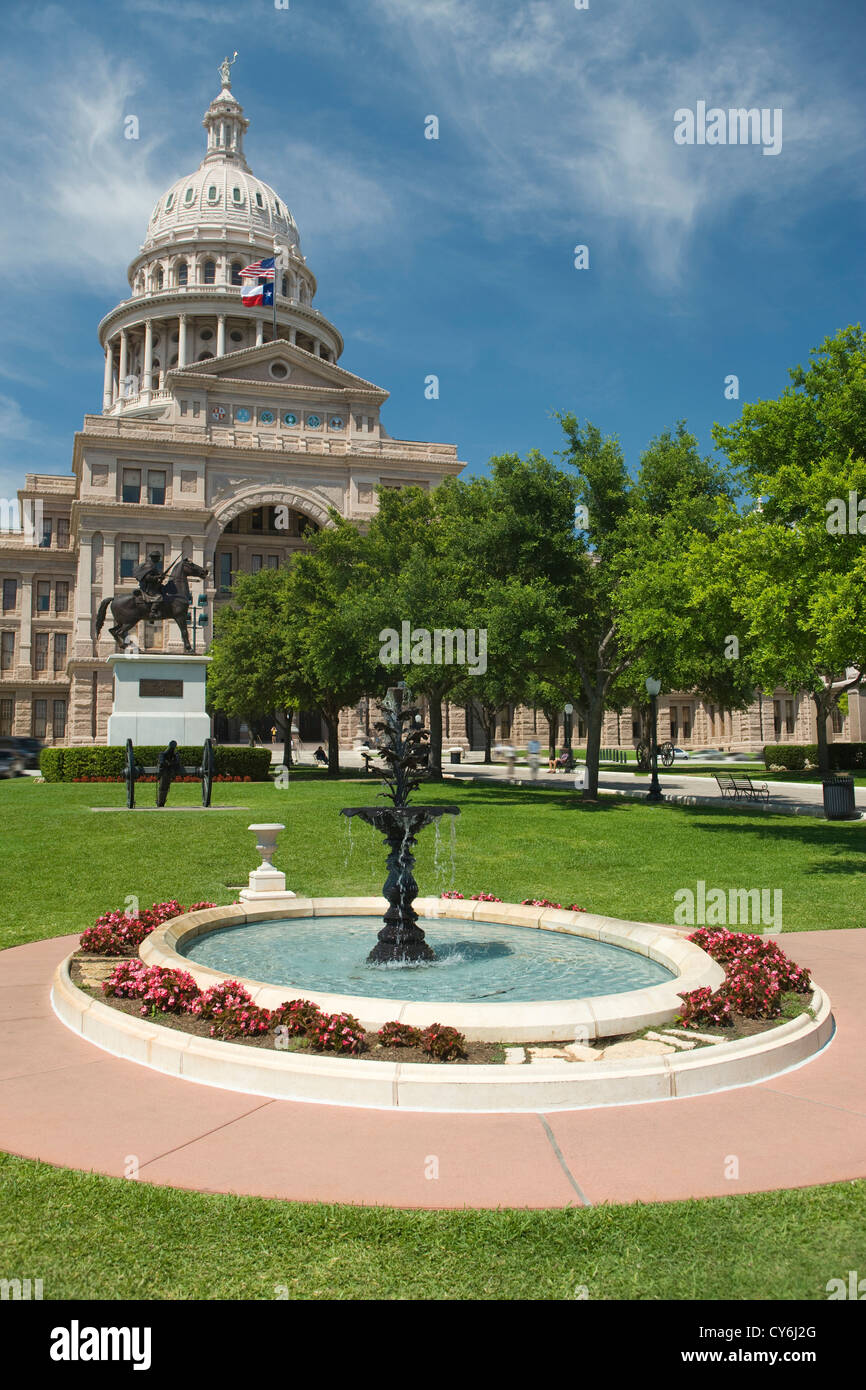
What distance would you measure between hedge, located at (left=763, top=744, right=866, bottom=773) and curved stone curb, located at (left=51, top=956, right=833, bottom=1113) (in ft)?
151

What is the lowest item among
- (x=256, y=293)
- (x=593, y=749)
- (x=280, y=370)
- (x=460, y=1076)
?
(x=460, y=1076)

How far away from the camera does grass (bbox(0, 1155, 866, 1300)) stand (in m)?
3.99

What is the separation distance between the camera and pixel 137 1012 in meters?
7.66

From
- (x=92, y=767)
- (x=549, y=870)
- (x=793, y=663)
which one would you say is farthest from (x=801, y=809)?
(x=92, y=767)

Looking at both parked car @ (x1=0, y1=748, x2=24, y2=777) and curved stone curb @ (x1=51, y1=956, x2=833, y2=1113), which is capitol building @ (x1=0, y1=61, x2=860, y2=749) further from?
curved stone curb @ (x1=51, y1=956, x2=833, y2=1113)

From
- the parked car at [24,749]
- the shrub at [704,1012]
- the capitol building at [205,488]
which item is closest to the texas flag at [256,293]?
the capitol building at [205,488]

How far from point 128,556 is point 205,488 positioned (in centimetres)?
737

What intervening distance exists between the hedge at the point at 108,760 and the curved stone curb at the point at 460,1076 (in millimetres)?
24808

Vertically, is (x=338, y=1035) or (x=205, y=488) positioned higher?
(x=205, y=488)

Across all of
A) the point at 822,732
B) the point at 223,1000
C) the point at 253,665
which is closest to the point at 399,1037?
the point at 223,1000

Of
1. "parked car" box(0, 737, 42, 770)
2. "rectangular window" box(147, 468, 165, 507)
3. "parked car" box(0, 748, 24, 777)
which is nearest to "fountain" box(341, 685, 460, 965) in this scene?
"parked car" box(0, 748, 24, 777)

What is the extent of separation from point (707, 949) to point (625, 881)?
6955mm

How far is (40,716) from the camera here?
77.1 m

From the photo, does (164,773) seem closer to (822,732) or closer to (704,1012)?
(704,1012)
